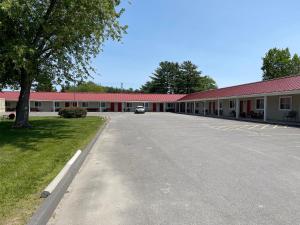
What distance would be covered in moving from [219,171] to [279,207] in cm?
258

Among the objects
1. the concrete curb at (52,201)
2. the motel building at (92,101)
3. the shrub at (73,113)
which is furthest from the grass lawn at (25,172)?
the motel building at (92,101)

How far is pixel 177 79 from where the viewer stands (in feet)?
300

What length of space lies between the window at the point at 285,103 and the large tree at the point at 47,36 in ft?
51.8

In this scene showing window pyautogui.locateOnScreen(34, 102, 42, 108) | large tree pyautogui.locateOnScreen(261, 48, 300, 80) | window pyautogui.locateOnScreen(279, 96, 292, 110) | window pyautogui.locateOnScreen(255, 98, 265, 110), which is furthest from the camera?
large tree pyautogui.locateOnScreen(261, 48, 300, 80)

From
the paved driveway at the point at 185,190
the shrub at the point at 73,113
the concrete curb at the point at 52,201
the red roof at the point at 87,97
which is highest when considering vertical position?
the red roof at the point at 87,97

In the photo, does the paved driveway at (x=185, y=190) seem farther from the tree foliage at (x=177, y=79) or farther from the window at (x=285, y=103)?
the tree foliage at (x=177, y=79)

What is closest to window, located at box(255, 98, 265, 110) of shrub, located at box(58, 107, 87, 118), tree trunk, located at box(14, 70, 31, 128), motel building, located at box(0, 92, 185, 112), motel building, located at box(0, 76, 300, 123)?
motel building, located at box(0, 76, 300, 123)

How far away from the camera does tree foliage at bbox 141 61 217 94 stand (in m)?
89.8

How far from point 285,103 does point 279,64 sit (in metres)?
48.5

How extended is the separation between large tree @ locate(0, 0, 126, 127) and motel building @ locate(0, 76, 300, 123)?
15.3 meters

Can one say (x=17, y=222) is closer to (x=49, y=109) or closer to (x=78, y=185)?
(x=78, y=185)

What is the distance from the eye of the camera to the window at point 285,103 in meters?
26.6

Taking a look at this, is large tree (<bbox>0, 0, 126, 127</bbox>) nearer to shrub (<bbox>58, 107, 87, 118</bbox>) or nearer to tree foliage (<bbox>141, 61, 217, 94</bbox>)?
shrub (<bbox>58, 107, 87, 118</bbox>)

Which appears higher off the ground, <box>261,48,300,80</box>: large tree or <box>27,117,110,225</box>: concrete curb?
<box>261,48,300,80</box>: large tree
